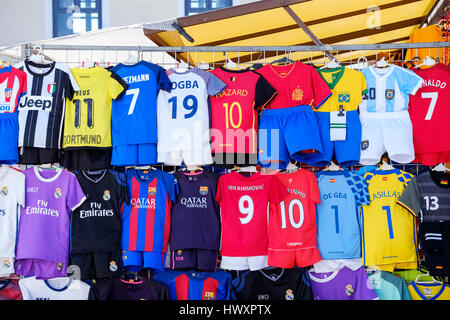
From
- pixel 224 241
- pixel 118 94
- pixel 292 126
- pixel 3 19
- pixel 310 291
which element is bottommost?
pixel 310 291

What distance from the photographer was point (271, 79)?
12.5ft

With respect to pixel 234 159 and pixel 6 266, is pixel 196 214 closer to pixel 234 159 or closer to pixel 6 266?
pixel 234 159

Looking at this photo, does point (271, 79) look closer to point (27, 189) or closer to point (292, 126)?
point (292, 126)

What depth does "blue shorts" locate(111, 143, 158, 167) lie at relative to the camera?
11.9 ft

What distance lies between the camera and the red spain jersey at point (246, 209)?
3664mm

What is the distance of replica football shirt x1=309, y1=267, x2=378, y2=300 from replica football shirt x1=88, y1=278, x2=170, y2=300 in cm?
134

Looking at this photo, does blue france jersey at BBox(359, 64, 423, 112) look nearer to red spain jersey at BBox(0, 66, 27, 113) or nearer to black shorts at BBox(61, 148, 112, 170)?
black shorts at BBox(61, 148, 112, 170)

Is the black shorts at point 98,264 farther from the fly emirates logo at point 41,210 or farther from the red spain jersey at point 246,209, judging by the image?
the red spain jersey at point 246,209

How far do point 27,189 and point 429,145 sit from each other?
11.3 ft

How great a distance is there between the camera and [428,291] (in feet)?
12.5

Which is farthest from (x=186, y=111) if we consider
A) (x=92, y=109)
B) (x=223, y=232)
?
(x=223, y=232)

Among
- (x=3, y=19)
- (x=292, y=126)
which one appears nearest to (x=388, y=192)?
(x=292, y=126)

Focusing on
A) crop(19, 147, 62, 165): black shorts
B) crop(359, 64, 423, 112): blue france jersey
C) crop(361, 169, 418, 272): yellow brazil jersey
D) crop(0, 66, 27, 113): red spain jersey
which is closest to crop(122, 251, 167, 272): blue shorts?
crop(19, 147, 62, 165): black shorts

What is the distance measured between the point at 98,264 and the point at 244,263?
122 centimetres
